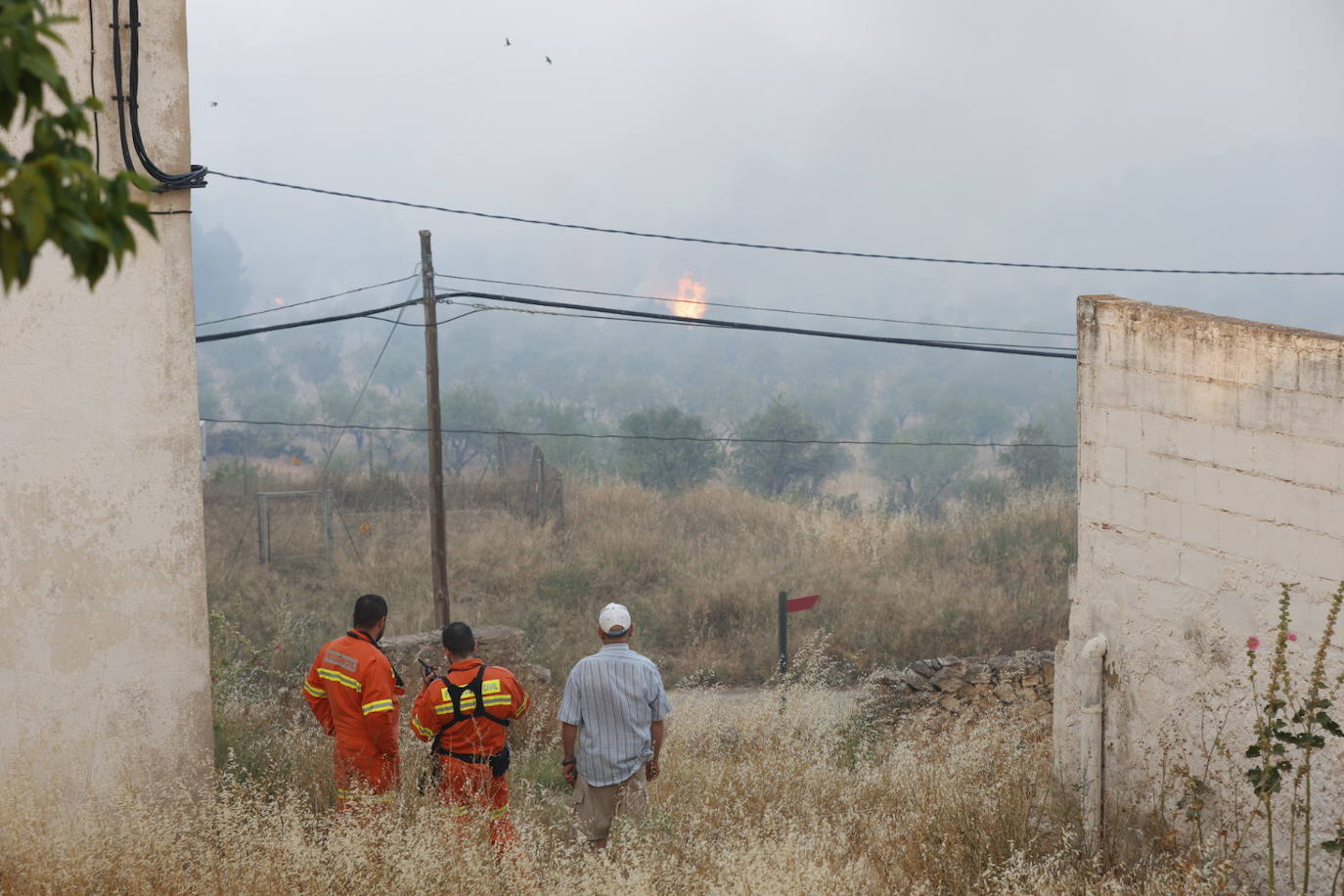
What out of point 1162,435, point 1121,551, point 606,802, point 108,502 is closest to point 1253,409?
point 1162,435

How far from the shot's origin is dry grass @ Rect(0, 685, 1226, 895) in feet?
14.4

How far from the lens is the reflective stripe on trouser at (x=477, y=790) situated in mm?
5387

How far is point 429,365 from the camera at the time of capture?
1413 cm

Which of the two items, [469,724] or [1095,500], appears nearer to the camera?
[469,724]

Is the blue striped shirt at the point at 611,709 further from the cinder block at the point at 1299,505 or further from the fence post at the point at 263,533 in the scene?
the fence post at the point at 263,533

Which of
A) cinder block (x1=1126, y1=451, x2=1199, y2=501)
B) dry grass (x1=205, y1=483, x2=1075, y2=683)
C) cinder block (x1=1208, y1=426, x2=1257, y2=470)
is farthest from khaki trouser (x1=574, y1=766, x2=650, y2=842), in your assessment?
dry grass (x1=205, y1=483, x2=1075, y2=683)

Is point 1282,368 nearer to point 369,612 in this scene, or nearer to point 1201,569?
point 1201,569

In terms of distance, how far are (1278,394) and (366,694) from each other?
4.48m

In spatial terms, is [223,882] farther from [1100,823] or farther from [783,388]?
[783,388]

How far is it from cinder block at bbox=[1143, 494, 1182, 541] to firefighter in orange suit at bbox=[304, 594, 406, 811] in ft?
12.8

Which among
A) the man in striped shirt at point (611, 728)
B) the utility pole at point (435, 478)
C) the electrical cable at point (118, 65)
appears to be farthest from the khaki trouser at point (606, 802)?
the utility pole at point (435, 478)

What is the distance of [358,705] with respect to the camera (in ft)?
18.3

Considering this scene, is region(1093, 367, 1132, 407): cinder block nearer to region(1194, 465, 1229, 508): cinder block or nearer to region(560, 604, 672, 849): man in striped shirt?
region(1194, 465, 1229, 508): cinder block

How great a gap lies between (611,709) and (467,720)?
69 centimetres
